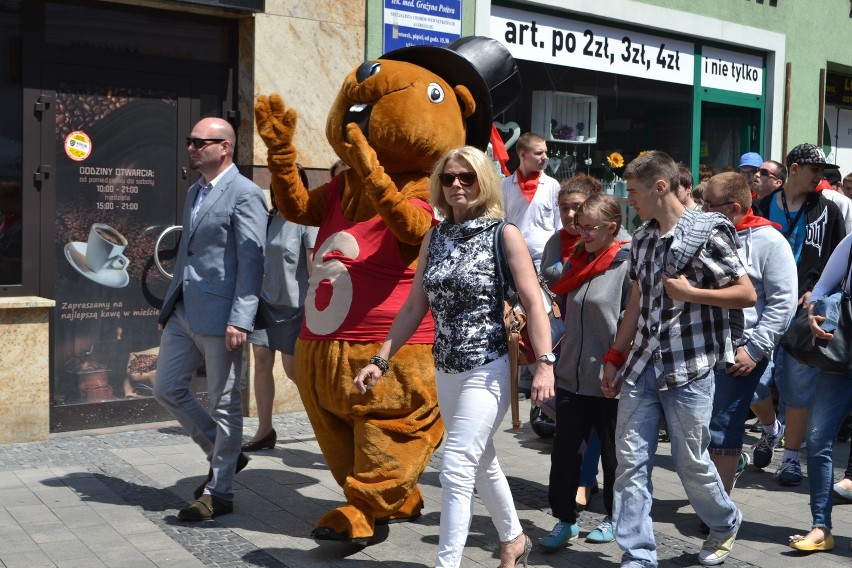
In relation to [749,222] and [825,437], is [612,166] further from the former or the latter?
[825,437]

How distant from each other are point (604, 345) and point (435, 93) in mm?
1520

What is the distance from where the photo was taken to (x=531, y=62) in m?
10.6

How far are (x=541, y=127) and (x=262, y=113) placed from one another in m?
5.92

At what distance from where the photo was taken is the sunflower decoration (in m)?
11.7

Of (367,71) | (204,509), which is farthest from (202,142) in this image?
(204,509)

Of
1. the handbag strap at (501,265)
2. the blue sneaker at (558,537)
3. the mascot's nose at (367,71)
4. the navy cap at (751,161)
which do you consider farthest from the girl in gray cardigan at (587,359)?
the navy cap at (751,161)

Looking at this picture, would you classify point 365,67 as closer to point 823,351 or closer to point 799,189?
point 823,351

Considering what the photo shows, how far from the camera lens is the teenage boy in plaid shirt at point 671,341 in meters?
4.80

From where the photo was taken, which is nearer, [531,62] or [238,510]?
[238,510]

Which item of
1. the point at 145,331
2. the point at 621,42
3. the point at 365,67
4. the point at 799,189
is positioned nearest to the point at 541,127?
the point at 621,42

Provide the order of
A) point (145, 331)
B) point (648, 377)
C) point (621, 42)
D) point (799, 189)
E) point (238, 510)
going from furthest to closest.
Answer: point (621, 42) < point (145, 331) < point (799, 189) < point (238, 510) < point (648, 377)

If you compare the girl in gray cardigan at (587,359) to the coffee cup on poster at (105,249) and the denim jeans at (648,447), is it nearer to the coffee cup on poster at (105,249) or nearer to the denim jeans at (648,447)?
the denim jeans at (648,447)

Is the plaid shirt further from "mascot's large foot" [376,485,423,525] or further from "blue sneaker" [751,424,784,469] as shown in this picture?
"blue sneaker" [751,424,784,469]

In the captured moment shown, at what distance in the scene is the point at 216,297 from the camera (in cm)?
588
